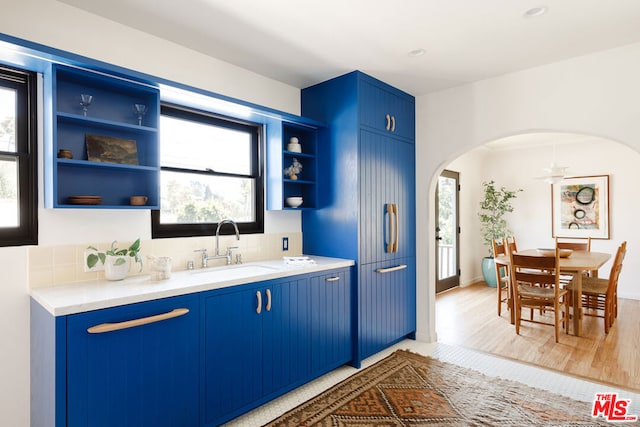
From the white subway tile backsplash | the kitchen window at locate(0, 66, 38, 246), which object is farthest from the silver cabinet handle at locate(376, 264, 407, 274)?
the kitchen window at locate(0, 66, 38, 246)

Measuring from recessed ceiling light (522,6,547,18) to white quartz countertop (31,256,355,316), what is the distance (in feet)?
7.10

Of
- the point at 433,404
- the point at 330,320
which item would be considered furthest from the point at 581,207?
the point at 330,320

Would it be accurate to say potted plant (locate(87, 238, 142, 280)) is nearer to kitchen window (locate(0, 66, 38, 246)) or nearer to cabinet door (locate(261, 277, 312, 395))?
kitchen window (locate(0, 66, 38, 246))

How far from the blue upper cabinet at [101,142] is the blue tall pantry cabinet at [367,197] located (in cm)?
152

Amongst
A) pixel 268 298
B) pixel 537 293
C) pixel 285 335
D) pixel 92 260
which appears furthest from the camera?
pixel 537 293

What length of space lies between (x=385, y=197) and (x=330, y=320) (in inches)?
49.6

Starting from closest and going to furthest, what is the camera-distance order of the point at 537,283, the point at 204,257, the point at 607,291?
1. the point at 204,257
2. the point at 537,283
3. the point at 607,291

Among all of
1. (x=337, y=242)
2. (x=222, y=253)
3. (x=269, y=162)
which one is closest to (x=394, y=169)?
(x=337, y=242)

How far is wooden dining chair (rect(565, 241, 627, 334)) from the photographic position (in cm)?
397

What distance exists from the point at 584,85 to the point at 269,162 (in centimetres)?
265

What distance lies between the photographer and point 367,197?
318 centimetres

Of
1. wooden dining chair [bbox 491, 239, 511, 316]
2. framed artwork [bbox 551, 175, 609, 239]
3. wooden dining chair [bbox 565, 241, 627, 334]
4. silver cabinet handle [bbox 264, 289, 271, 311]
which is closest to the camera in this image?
silver cabinet handle [bbox 264, 289, 271, 311]

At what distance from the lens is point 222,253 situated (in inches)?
115

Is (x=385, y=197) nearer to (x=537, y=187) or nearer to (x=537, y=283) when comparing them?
(x=537, y=283)
